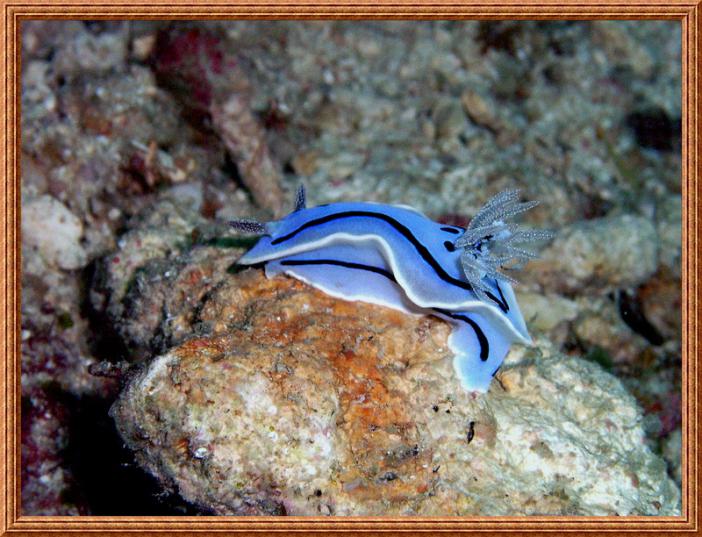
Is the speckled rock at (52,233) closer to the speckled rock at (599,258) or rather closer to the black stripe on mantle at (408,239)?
the black stripe on mantle at (408,239)

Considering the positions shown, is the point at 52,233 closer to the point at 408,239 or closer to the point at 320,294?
the point at 320,294

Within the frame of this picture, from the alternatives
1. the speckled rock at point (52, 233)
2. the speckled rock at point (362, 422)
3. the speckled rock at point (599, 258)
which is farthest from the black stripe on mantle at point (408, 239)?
the speckled rock at point (52, 233)

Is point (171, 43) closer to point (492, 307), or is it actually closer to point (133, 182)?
point (133, 182)

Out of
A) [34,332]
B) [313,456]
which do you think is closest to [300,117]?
[34,332]

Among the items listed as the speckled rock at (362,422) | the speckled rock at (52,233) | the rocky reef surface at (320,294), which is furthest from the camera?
the speckled rock at (52,233)

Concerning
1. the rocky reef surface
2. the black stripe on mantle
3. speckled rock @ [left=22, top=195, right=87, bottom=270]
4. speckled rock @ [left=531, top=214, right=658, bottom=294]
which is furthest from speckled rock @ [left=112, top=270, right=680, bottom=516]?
speckled rock @ [left=22, top=195, right=87, bottom=270]

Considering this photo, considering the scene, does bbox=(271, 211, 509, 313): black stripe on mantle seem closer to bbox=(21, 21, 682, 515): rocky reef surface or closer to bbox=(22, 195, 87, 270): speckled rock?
bbox=(21, 21, 682, 515): rocky reef surface
